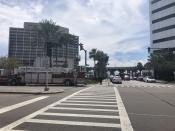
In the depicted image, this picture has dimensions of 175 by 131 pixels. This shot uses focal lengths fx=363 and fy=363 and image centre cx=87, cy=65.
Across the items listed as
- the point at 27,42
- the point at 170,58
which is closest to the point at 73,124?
the point at 170,58

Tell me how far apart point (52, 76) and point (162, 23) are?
243 feet

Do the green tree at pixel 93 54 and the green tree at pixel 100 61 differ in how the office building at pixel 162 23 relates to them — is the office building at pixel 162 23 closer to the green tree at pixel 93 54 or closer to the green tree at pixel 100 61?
the green tree at pixel 100 61

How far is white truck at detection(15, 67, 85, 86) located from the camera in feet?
159

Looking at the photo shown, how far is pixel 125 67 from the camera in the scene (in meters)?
196

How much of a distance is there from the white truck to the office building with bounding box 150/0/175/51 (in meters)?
63.4

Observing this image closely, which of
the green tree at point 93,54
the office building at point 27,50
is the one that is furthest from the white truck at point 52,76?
the green tree at point 93,54

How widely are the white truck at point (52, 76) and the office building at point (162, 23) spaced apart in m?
63.4

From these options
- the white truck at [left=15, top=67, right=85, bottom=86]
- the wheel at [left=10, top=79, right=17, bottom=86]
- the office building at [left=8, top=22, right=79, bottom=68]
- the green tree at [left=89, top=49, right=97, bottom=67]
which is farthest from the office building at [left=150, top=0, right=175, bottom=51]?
the wheel at [left=10, top=79, right=17, bottom=86]

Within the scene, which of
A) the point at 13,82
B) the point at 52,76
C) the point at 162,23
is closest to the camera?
the point at 13,82

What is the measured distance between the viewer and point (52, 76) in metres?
48.6

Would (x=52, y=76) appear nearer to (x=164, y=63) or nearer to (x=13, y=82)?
(x=13, y=82)

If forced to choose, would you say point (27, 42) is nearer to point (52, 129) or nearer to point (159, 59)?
point (159, 59)

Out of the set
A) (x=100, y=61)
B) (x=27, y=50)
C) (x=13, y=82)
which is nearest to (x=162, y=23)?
(x=100, y=61)

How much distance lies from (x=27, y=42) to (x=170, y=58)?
43708 mm
